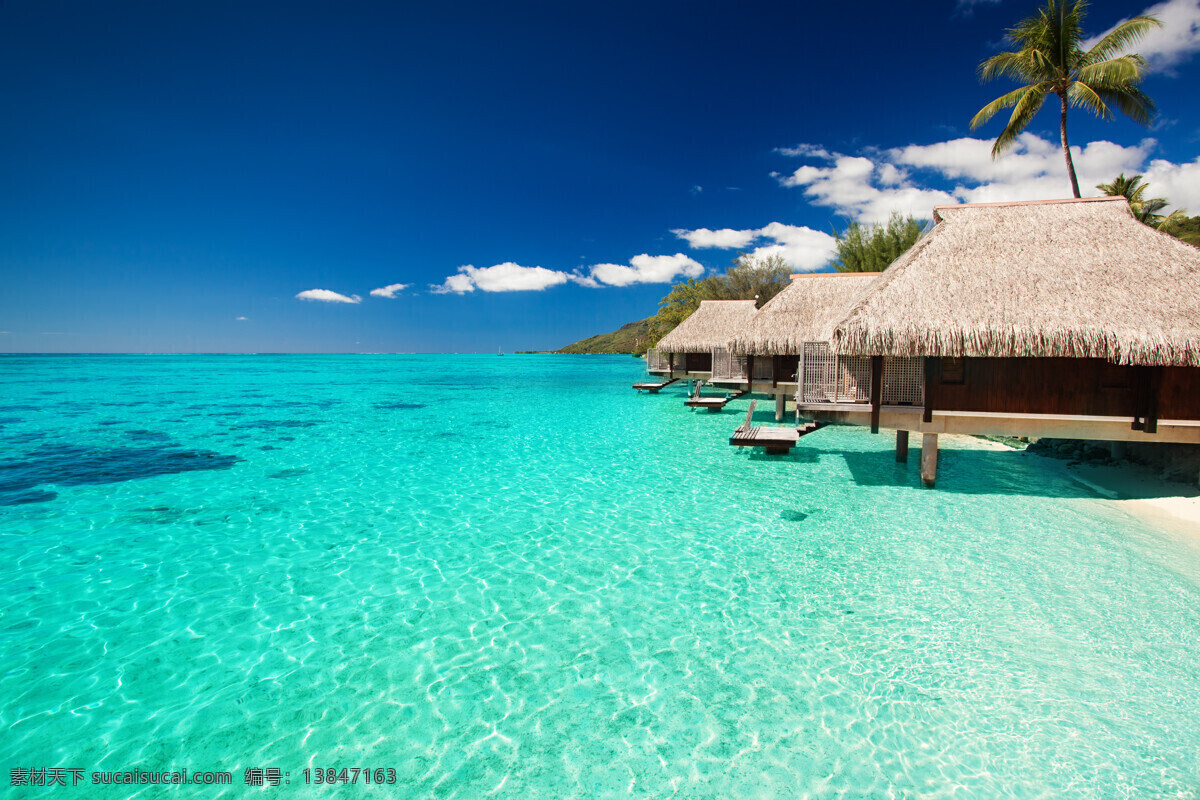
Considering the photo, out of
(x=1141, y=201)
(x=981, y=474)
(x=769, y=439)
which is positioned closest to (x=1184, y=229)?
(x=1141, y=201)

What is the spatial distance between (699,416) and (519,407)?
928 cm

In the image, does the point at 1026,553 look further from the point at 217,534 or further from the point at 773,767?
the point at 217,534

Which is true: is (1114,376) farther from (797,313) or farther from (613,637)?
(613,637)

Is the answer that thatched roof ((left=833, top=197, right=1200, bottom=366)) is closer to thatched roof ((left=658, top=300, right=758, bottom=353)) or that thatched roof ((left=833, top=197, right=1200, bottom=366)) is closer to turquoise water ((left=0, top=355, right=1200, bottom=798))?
turquoise water ((left=0, top=355, right=1200, bottom=798))

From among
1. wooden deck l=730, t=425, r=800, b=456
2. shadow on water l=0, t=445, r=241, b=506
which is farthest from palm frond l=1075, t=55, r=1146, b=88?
shadow on water l=0, t=445, r=241, b=506

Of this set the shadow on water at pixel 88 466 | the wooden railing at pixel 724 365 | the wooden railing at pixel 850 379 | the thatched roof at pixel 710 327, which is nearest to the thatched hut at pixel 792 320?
the wooden railing at pixel 724 365

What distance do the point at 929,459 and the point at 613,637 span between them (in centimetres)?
756

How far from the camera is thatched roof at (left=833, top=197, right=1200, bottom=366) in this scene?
303 inches

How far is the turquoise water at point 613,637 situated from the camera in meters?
3.58

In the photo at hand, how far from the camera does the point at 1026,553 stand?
6676 millimetres

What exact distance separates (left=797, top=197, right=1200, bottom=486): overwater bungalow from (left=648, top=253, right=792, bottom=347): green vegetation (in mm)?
32981

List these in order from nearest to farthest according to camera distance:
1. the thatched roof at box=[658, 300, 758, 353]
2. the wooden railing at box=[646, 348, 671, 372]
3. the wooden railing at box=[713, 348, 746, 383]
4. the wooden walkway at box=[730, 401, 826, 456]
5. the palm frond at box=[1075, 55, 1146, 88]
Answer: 1. the wooden walkway at box=[730, 401, 826, 456]
2. the palm frond at box=[1075, 55, 1146, 88]
3. the wooden railing at box=[713, 348, 746, 383]
4. the thatched roof at box=[658, 300, 758, 353]
5. the wooden railing at box=[646, 348, 671, 372]

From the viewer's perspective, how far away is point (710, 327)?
25.4 m

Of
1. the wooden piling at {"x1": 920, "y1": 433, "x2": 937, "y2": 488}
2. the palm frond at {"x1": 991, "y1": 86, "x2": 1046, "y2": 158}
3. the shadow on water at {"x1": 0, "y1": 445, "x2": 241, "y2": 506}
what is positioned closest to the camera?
the wooden piling at {"x1": 920, "y1": 433, "x2": 937, "y2": 488}
